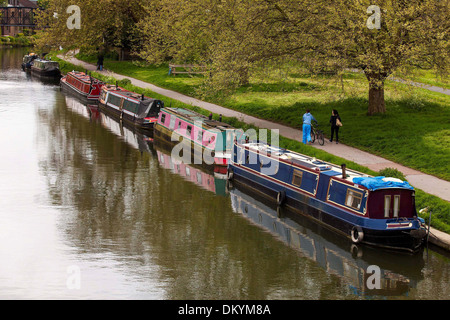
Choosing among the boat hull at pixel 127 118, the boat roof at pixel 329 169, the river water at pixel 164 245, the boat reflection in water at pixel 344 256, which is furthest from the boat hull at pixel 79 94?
the boat reflection in water at pixel 344 256

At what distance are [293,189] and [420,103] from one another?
16.8 meters

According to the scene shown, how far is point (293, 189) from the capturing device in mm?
26516

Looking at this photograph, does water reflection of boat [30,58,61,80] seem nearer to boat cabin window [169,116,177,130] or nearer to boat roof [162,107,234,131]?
boat roof [162,107,234,131]

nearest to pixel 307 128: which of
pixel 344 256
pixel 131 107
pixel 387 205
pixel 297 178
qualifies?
pixel 297 178

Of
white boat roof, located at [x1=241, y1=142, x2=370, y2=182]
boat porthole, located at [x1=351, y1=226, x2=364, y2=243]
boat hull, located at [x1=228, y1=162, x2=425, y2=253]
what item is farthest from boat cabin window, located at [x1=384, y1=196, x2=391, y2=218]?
white boat roof, located at [x1=241, y1=142, x2=370, y2=182]

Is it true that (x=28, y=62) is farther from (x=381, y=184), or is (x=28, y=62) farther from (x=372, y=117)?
(x=381, y=184)

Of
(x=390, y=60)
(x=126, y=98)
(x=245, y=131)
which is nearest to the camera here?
(x=390, y=60)


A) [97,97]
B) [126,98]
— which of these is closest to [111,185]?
[126,98]

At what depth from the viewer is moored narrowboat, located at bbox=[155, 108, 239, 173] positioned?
3312 cm

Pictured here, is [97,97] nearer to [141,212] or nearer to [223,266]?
[141,212]

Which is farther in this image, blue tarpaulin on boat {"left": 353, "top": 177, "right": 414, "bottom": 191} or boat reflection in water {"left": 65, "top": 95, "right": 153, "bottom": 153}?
boat reflection in water {"left": 65, "top": 95, "right": 153, "bottom": 153}

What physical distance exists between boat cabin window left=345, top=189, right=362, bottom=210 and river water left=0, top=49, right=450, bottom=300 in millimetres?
1367

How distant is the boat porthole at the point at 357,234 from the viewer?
22.4 meters

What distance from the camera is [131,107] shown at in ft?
154
